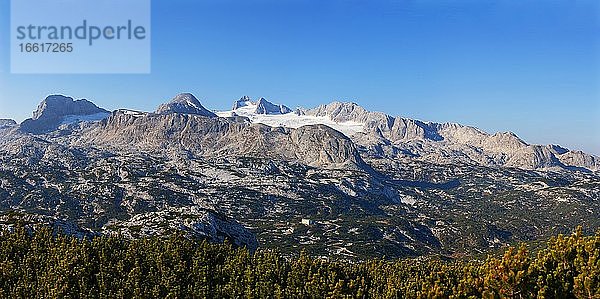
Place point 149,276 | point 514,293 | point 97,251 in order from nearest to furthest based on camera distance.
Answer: point 514,293 < point 149,276 < point 97,251

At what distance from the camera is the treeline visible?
41.5 meters

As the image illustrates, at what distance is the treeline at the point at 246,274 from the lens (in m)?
41.5

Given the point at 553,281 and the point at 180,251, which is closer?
the point at 553,281

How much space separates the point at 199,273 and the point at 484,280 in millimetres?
43959

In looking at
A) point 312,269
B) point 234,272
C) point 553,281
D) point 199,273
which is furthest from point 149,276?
point 553,281

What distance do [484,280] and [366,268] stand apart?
44.1 metres

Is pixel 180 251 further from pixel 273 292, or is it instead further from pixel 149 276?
pixel 273 292

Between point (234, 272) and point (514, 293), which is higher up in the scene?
point (514, 293)

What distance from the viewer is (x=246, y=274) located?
72250 millimetres

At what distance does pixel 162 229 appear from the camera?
19538 cm

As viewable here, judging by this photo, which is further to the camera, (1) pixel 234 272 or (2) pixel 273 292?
(1) pixel 234 272

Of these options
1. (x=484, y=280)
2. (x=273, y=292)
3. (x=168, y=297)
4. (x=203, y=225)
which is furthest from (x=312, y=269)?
(x=203, y=225)

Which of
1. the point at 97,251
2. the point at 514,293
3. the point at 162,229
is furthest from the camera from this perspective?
the point at 162,229

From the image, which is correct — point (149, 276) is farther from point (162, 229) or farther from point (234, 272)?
point (162, 229)
